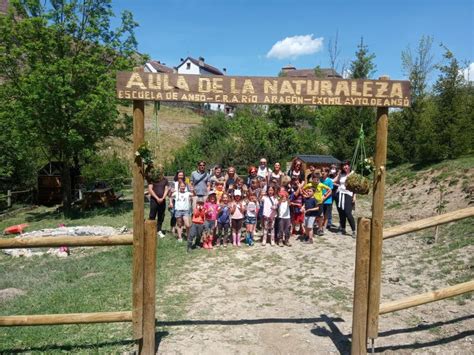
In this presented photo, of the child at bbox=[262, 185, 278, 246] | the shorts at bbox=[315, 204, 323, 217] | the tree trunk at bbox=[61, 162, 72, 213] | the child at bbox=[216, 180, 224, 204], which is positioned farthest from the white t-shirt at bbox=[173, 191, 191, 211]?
the tree trunk at bbox=[61, 162, 72, 213]

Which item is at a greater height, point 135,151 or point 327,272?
point 135,151

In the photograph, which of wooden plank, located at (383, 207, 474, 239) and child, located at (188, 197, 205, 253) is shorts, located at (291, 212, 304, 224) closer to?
child, located at (188, 197, 205, 253)

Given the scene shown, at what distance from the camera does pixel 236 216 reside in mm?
9305

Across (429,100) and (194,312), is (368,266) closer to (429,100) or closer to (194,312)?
(194,312)

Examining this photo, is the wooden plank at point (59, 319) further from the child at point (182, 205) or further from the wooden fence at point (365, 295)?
the child at point (182, 205)

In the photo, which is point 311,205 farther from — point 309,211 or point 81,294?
point 81,294

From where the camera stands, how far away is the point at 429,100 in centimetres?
2092

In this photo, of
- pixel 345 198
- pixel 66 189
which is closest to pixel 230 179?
pixel 345 198

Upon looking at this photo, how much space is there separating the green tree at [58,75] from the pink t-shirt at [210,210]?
318 inches

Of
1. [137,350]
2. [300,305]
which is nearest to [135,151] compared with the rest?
[137,350]

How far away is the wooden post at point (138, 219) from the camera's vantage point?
4.10m

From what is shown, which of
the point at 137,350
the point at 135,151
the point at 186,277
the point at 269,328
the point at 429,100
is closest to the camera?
the point at 135,151

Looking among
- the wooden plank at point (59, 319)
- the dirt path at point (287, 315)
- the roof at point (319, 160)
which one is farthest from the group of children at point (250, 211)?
the roof at point (319, 160)

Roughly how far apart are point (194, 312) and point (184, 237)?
14.9 feet
